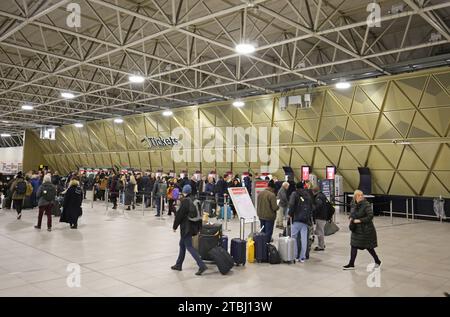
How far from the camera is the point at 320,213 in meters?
8.88

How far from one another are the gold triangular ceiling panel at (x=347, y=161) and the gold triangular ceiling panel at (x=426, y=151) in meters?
3.09

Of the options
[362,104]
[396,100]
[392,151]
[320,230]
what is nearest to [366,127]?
[362,104]

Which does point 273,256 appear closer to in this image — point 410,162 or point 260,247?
point 260,247

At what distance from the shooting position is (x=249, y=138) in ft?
74.7

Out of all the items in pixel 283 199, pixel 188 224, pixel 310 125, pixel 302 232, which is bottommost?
pixel 302 232

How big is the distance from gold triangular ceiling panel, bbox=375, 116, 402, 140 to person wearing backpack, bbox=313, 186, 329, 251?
9.83 m

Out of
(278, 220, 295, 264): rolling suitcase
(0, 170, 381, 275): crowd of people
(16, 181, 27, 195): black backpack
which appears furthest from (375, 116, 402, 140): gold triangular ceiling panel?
(16, 181, 27, 195): black backpack

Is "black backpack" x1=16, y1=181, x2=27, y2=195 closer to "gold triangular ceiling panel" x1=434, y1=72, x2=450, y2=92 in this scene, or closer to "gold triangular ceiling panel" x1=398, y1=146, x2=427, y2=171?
"gold triangular ceiling panel" x1=398, y1=146, x2=427, y2=171

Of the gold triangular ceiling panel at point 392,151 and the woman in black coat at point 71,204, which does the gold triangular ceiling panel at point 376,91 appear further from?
the woman in black coat at point 71,204

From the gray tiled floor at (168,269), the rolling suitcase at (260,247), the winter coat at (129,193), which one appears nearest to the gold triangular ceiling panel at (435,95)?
the gray tiled floor at (168,269)

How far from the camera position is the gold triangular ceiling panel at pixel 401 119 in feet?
53.0

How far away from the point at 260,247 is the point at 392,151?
40.1 ft

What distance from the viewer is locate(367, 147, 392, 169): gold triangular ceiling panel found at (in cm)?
1778
